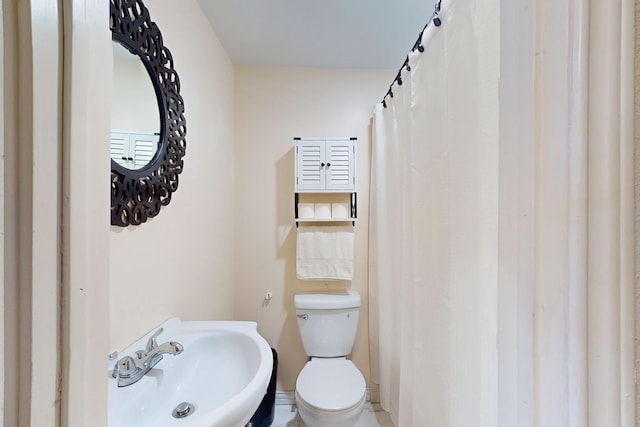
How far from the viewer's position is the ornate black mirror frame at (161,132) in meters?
0.79

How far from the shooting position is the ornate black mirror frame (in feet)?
2.60

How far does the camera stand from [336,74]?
6.02ft

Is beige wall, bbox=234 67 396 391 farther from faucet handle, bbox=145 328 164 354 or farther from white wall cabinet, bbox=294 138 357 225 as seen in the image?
faucet handle, bbox=145 328 164 354

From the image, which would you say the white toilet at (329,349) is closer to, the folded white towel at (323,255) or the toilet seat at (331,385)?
the toilet seat at (331,385)

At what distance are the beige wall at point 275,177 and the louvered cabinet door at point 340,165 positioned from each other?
0.17m

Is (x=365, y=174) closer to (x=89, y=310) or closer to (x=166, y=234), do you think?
(x=166, y=234)

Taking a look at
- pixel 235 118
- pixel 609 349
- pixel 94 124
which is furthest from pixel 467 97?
pixel 235 118

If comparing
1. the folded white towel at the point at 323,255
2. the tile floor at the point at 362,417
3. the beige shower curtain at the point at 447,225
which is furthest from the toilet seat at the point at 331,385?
the folded white towel at the point at 323,255

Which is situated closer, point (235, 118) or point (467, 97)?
point (467, 97)

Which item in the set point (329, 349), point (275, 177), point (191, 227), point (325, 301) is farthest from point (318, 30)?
point (329, 349)

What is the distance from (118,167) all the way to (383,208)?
1229 mm

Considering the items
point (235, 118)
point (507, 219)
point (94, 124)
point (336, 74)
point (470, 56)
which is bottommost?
point (507, 219)

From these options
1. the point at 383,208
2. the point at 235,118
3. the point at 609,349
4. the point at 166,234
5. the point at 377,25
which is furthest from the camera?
the point at 235,118

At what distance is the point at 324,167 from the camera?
1.70 metres
